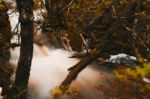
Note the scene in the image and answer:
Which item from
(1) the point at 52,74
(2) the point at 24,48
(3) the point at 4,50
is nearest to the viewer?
(2) the point at 24,48

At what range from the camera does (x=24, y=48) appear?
812cm

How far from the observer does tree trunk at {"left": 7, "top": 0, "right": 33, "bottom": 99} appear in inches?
305

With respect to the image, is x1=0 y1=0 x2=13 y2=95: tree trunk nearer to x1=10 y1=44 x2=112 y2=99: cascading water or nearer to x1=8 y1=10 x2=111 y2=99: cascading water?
x1=8 y1=10 x2=111 y2=99: cascading water

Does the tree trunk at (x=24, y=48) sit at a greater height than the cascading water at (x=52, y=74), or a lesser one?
greater

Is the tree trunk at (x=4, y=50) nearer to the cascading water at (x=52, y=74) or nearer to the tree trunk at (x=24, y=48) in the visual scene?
the cascading water at (x=52, y=74)

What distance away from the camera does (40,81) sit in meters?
15.4

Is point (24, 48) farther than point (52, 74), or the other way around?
point (52, 74)

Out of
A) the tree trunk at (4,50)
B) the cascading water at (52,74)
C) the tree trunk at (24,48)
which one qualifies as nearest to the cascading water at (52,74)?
the cascading water at (52,74)

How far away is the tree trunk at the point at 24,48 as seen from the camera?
305 inches

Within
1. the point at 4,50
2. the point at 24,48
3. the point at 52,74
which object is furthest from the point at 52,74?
the point at 24,48

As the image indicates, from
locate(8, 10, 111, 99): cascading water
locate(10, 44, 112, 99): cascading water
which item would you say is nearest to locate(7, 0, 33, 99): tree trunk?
locate(8, 10, 111, 99): cascading water

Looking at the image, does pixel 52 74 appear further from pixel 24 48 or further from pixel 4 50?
pixel 24 48

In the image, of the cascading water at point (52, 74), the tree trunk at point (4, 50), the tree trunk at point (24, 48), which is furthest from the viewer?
the cascading water at point (52, 74)

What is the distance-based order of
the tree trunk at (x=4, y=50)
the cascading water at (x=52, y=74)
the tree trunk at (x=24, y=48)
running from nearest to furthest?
the tree trunk at (x=24, y=48) → the tree trunk at (x=4, y=50) → the cascading water at (x=52, y=74)
